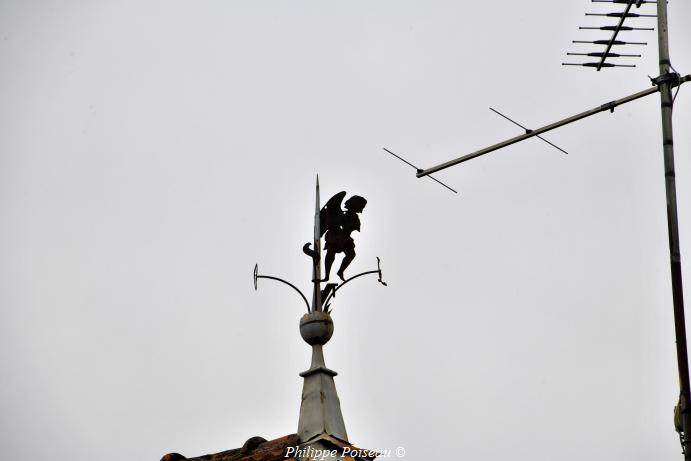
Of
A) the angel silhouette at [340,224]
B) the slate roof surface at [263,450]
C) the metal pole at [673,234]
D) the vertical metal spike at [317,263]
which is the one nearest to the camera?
the metal pole at [673,234]

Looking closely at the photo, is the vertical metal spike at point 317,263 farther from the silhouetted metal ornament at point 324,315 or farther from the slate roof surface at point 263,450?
the slate roof surface at point 263,450

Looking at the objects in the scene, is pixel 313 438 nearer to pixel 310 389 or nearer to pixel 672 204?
pixel 310 389

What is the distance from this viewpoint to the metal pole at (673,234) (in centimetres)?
946

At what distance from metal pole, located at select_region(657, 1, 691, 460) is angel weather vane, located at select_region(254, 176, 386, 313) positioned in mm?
3214

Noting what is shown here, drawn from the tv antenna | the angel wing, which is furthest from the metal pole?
the angel wing

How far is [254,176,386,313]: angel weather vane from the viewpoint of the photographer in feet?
38.3

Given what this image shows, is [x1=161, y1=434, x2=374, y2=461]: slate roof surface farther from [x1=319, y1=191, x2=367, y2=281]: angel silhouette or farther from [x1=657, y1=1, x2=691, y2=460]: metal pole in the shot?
[x1=657, y1=1, x2=691, y2=460]: metal pole

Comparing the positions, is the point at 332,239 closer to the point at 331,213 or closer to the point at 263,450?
the point at 331,213

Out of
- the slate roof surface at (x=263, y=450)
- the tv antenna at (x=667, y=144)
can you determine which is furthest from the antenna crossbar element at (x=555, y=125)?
the slate roof surface at (x=263, y=450)

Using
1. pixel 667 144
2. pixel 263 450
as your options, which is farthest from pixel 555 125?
pixel 263 450

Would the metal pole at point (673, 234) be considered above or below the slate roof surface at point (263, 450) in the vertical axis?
above

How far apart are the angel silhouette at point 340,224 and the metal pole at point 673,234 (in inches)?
135

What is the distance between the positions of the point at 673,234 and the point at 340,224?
373 centimetres

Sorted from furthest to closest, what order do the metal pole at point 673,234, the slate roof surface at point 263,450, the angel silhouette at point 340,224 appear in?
the angel silhouette at point 340,224 < the slate roof surface at point 263,450 < the metal pole at point 673,234
